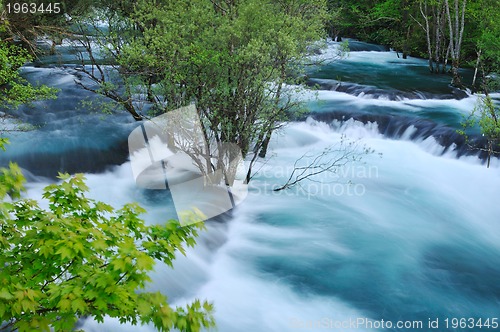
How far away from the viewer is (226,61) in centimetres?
1012

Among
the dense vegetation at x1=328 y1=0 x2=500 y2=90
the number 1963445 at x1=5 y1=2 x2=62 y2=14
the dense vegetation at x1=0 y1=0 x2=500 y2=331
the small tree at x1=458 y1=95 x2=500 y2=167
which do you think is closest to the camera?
the dense vegetation at x1=0 y1=0 x2=500 y2=331

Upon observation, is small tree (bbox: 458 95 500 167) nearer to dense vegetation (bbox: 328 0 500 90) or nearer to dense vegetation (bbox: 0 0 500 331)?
dense vegetation (bbox: 0 0 500 331)

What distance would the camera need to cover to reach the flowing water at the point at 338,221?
315 inches

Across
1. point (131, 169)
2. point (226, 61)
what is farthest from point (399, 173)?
point (131, 169)

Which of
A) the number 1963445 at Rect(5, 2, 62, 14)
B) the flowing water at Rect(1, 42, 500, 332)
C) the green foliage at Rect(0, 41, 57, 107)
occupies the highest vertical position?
the number 1963445 at Rect(5, 2, 62, 14)

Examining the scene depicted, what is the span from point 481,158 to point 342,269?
763cm

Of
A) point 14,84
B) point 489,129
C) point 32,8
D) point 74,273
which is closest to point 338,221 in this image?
point 489,129

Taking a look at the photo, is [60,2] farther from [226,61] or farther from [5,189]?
[5,189]

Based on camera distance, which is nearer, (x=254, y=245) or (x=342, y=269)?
(x=342, y=269)

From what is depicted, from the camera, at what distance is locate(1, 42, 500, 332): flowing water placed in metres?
8.00

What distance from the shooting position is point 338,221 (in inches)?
431

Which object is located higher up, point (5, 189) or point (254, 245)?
point (5, 189)

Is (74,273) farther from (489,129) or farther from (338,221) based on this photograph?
(489,129)

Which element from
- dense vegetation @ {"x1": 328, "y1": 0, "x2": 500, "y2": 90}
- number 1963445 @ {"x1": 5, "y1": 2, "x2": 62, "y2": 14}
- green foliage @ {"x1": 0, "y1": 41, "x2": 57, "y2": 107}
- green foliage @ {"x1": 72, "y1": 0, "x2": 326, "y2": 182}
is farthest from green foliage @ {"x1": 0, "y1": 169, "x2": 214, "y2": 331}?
number 1963445 @ {"x1": 5, "y1": 2, "x2": 62, "y2": 14}
